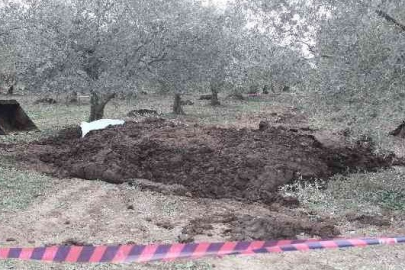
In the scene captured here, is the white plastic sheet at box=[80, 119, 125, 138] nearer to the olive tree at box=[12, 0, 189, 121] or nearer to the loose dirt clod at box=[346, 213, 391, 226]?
the olive tree at box=[12, 0, 189, 121]

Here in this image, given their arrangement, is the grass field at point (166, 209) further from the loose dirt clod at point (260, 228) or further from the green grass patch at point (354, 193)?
the loose dirt clod at point (260, 228)

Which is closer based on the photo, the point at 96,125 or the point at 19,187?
the point at 19,187

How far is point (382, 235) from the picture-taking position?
730 cm

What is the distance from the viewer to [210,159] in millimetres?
10953

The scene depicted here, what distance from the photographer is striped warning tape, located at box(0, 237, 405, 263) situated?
19.3 ft

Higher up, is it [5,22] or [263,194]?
[5,22]

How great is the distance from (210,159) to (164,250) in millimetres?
4776

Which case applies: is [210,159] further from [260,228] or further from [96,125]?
[96,125]

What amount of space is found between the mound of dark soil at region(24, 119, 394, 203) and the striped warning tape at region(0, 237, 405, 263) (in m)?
2.52

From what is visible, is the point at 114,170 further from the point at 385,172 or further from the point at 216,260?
the point at 385,172

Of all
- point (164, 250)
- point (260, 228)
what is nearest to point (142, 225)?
point (164, 250)

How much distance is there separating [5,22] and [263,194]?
7.90 metres

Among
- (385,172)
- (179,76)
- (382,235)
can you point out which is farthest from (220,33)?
(382,235)

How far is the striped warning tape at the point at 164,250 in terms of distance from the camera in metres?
5.89
